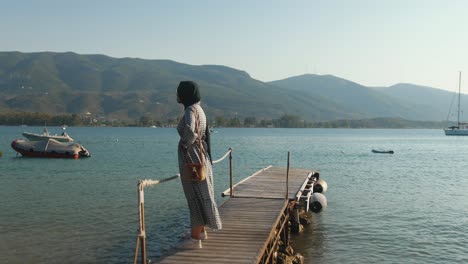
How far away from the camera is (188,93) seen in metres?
9.14

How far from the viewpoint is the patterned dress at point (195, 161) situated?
8969mm

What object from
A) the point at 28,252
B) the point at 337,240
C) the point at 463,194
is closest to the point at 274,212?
the point at 337,240

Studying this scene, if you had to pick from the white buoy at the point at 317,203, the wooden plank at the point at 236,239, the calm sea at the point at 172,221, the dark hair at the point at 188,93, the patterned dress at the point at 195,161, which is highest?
the dark hair at the point at 188,93

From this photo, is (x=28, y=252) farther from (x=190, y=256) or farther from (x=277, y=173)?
(x=277, y=173)

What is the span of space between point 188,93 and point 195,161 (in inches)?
54.4

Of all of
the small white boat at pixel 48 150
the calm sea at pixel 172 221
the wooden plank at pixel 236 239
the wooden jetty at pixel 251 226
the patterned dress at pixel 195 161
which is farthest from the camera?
the small white boat at pixel 48 150

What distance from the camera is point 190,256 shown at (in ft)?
30.8

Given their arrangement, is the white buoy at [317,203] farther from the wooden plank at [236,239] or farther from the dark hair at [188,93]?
the dark hair at [188,93]

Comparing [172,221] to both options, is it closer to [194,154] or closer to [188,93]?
[194,154]

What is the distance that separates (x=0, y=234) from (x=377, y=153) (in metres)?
68.3

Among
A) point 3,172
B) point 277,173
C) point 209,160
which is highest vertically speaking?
point 209,160

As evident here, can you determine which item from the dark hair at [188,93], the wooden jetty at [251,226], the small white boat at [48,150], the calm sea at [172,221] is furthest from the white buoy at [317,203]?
the small white boat at [48,150]

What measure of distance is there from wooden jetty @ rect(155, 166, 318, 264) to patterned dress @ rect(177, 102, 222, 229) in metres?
0.73

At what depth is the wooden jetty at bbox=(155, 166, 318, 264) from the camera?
9.48 meters
